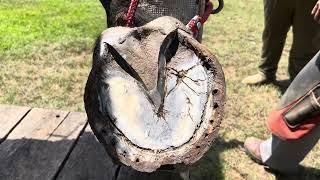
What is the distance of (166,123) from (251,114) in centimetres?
271

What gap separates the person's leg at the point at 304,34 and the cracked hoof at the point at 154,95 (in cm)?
277

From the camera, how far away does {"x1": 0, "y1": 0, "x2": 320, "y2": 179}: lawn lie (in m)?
4.01

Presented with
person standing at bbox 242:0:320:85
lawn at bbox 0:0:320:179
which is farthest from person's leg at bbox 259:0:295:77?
lawn at bbox 0:0:320:179

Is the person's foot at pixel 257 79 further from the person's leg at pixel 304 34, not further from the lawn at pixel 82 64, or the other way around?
the person's leg at pixel 304 34

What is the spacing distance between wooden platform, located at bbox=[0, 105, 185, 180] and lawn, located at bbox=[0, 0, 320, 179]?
2.62ft

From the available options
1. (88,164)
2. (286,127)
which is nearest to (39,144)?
(88,164)

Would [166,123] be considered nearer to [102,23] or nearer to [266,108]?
[266,108]

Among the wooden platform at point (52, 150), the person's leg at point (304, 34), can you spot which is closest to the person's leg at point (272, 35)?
the person's leg at point (304, 34)

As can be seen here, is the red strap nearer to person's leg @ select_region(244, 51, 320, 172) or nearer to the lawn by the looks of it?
person's leg @ select_region(244, 51, 320, 172)

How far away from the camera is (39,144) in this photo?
10.7 ft

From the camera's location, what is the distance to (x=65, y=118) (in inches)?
144

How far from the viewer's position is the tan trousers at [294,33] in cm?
482

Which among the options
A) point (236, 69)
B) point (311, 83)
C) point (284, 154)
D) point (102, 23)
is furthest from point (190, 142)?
point (102, 23)

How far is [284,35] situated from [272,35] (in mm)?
114
